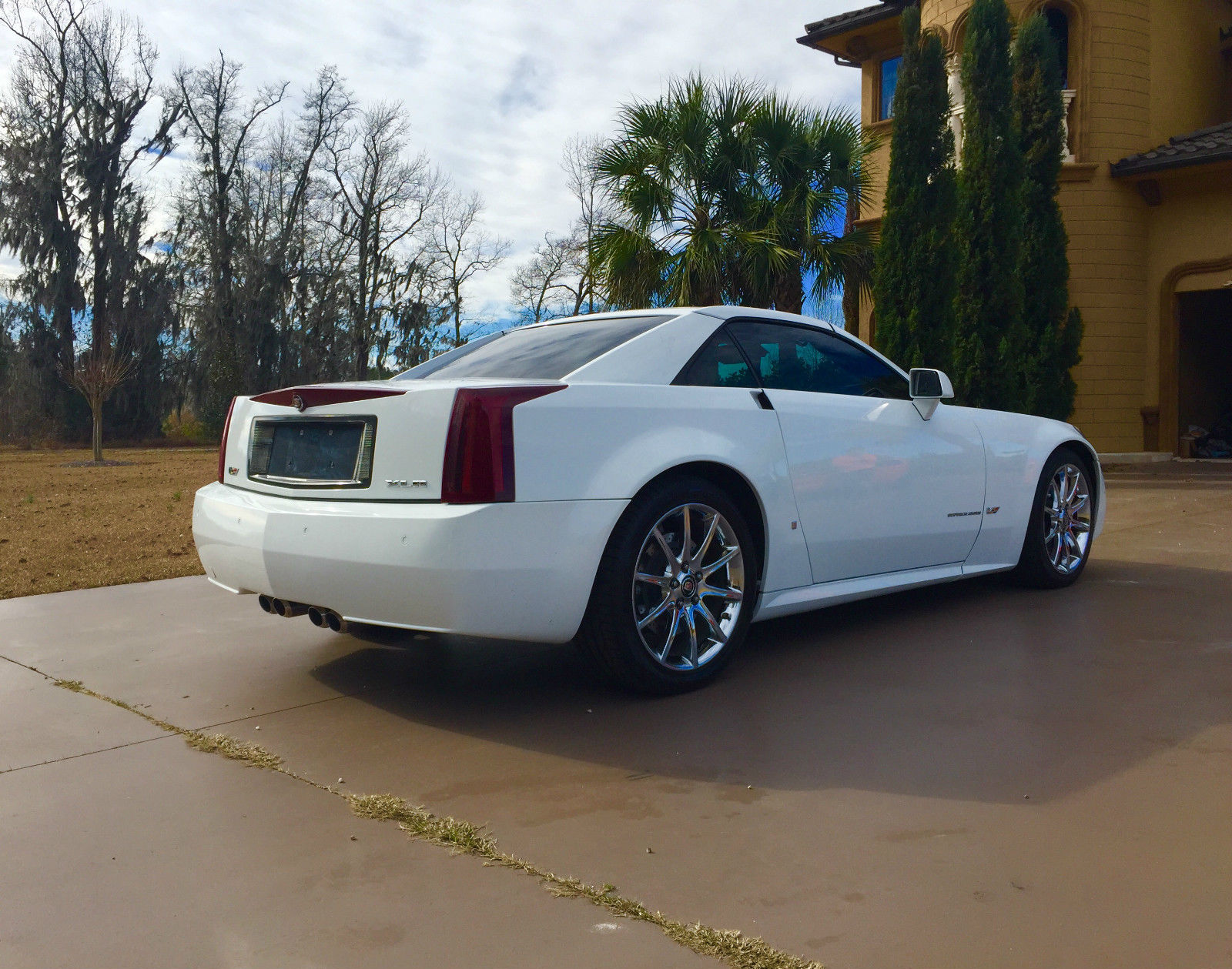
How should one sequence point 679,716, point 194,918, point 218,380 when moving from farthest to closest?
point 218,380 → point 679,716 → point 194,918

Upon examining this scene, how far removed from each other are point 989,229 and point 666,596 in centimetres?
1209

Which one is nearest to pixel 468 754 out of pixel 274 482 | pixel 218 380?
pixel 274 482

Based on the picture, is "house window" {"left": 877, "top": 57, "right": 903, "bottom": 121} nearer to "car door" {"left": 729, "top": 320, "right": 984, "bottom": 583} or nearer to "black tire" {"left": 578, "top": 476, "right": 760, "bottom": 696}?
→ "car door" {"left": 729, "top": 320, "right": 984, "bottom": 583}

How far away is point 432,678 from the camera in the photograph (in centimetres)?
401

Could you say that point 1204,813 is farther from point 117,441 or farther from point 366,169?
point 366,169

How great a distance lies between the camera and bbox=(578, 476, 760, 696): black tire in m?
3.44

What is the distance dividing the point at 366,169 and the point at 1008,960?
136 ft

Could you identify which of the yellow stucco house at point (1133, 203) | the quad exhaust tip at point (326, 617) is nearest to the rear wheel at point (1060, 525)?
the quad exhaust tip at point (326, 617)

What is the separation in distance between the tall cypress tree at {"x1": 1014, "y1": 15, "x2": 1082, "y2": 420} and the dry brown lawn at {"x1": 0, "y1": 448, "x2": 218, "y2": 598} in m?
11.4

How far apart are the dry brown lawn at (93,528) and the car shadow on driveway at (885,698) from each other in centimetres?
271

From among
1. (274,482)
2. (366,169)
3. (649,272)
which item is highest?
(366,169)

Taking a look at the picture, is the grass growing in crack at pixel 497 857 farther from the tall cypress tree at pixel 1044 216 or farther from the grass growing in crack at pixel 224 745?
the tall cypress tree at pixel 1044 216

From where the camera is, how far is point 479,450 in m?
3.21

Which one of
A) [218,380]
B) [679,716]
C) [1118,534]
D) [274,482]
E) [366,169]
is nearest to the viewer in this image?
[679,716]
